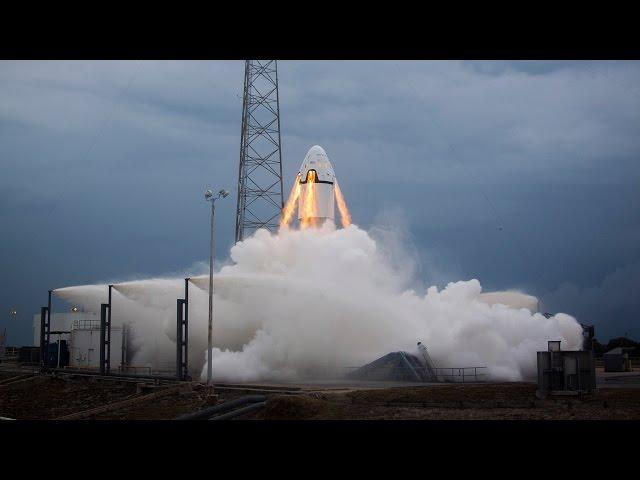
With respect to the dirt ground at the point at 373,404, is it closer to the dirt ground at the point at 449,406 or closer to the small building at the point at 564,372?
the dirt ground at the point at 449,406

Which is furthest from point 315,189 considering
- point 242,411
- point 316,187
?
point 242,411

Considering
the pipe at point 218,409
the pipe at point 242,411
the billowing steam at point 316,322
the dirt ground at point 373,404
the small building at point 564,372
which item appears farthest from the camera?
the billowing steam at point 316,322

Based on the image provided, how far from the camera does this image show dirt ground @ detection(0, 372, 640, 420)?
3112cm

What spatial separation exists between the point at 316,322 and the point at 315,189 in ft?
37.3

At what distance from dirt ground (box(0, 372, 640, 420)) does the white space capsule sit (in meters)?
20.3

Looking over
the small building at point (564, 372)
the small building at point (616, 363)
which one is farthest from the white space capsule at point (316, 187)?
the small building at point (564, 372)

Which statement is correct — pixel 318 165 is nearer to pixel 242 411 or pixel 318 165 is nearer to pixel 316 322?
pixel 316 322

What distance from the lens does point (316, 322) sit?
181 feet

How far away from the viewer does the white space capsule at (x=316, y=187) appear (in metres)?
61.3

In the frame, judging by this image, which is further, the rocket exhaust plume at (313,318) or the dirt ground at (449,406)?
the rocket exhaust plume at (313,318)
